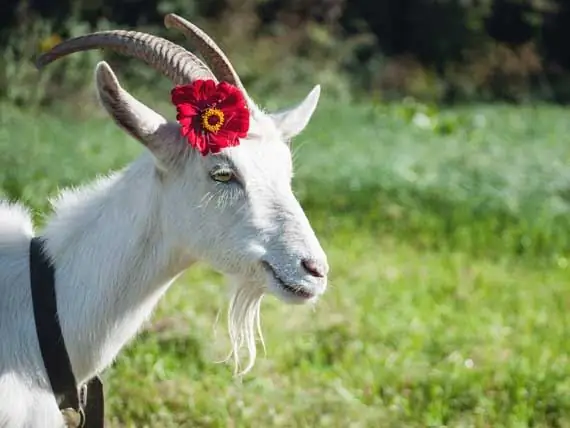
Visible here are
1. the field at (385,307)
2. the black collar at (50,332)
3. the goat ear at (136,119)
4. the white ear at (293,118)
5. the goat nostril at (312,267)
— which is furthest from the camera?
the field at (385,307)

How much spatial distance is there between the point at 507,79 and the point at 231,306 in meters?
21.5

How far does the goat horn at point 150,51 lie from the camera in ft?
11.0

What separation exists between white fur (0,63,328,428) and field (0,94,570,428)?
91 centimetres

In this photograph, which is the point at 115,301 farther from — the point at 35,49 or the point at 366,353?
the point at 35,49

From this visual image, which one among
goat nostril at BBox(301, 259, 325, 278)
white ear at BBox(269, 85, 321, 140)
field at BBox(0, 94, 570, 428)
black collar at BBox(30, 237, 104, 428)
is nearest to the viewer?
goat nostril at BBox(301, 259, 325, 278)

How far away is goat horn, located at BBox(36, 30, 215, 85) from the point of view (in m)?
3.37

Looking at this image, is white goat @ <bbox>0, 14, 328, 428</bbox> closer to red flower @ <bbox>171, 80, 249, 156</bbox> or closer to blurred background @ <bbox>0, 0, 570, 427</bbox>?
red flower @ <bbox>171, 80, 249, 156</bbox>

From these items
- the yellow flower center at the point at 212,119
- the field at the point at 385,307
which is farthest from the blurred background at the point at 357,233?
the yellow flower center at the point at 212,119

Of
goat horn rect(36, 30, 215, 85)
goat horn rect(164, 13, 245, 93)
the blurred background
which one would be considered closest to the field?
the blurred background

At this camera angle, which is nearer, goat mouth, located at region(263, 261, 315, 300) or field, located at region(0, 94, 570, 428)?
goat mouth, located at region(263, 261, 315, 300)

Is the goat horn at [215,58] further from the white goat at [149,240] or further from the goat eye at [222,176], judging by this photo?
the goat eye at [222,176]

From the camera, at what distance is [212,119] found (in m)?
3.20

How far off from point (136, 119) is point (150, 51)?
33 cm

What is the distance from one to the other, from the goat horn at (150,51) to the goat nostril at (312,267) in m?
0.66
